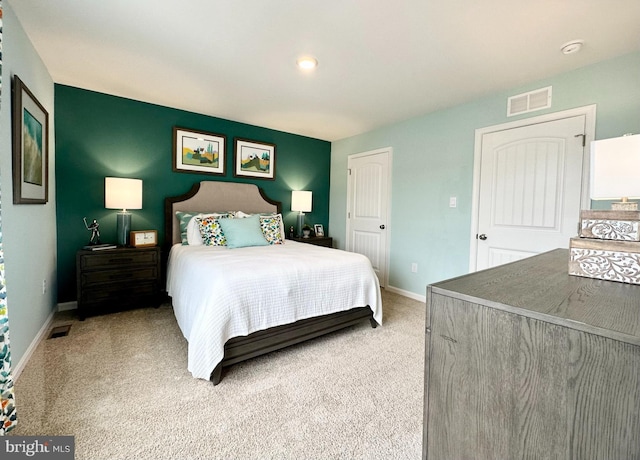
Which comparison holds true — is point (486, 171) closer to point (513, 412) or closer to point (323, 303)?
point (323, 303)

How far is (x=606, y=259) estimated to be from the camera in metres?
1.05

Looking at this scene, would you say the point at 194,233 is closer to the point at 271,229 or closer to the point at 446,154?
the point at 271,229

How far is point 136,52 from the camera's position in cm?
228

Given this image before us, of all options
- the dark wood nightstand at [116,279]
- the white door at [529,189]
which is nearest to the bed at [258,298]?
the dark wood nightstand at [116,279]

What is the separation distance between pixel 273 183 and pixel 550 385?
4.09 m

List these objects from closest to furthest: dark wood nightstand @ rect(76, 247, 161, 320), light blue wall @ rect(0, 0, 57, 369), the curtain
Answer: the curtain < light blue wall @ rect(0, 0, 57, 369) < dark wood nightstand @ rect(76, 247, 161, 320)

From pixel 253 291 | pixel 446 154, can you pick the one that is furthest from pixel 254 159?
pixel 253 291

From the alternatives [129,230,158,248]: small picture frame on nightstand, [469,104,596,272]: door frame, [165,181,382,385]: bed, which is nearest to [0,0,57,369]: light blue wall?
Result: [129,230,158,248]: small picture frame on nightstand

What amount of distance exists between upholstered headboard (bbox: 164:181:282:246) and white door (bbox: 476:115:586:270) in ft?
9.11

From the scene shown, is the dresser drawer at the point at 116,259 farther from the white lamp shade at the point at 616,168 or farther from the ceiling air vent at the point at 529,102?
the ceiling air vent at the point at 529,102

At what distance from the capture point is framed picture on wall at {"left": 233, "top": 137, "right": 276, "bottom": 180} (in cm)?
405

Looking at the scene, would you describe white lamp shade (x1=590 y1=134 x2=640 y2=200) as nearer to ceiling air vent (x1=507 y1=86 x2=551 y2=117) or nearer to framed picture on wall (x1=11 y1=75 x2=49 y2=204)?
ceiling air vent (x1=507 y1=86 x2=551 y2=117)

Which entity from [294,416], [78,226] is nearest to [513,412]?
[294,416]

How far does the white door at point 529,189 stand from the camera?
8.21 ft
